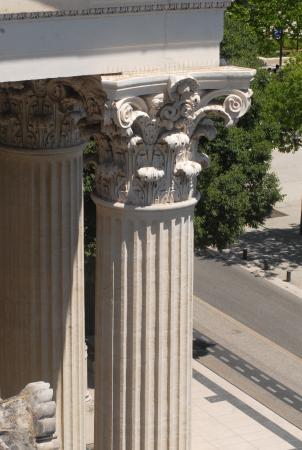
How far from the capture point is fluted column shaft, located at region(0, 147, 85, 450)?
973 inches

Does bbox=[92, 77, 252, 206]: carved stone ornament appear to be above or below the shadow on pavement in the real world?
above

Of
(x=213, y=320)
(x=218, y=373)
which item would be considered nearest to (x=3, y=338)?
(x=218, y=373)

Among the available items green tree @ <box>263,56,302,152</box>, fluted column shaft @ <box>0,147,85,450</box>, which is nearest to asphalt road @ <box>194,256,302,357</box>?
green tree @ <box>263,56,302,152</box>

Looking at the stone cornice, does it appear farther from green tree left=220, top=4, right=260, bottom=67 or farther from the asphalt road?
green tree left=220, top=4, right=260, bottom=67

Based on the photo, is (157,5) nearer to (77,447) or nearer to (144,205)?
(144,205)

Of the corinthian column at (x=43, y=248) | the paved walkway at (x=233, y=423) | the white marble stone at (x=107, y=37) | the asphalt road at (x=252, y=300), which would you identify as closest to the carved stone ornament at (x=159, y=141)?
the white marble stone at (x=107, y=37)

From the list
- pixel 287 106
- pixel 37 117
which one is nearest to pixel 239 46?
pixel 287 106

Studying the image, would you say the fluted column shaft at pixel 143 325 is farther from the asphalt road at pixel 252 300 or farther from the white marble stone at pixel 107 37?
the asphalt road at pixel 252 300

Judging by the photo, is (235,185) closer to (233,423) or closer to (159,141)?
(233,423)

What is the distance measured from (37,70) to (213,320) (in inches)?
1432

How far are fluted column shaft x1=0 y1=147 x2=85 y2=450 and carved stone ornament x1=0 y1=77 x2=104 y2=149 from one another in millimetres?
213

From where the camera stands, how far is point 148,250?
69.3 feet

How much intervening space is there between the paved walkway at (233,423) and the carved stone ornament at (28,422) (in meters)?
30.1

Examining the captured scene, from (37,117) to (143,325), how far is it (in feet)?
15.5
